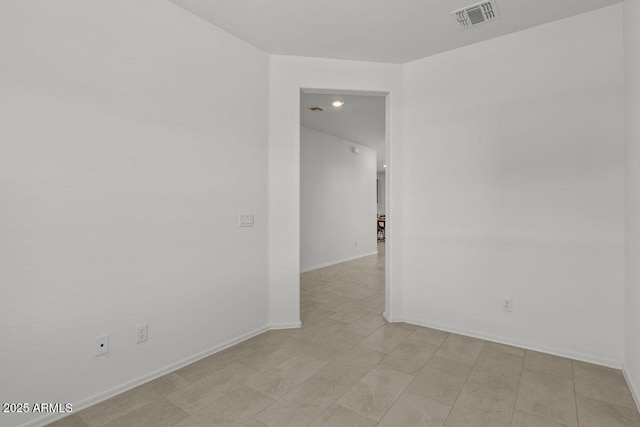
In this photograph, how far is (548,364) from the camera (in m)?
2.40

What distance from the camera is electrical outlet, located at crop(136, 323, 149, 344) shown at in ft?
6.95

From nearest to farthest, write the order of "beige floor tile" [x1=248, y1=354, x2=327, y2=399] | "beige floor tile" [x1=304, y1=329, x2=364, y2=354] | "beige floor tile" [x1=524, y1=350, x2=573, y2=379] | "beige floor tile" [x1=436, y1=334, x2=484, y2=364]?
"beige floor tile" [x1=248, y1=354, x2=327, y2=399] < "beige floor tile" [x1=524, y1=350, x2=573, y2=379] < "beige floor tile" [x1=436, y1=334, x2=484, y2=364] < "beige floor tile" [x1=304, y1=329, x2=364, y2=354]

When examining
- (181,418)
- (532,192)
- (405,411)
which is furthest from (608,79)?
(181,418)

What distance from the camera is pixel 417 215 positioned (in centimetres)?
323

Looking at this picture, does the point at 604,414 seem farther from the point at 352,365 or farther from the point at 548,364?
the point at 352,365

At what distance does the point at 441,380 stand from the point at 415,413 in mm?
460

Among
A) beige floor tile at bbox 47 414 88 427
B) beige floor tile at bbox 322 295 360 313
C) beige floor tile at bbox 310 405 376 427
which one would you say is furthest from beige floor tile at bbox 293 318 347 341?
beige floor tile at bbox 47 414 88 427

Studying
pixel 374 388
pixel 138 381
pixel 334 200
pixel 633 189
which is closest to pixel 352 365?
pixel 374 388

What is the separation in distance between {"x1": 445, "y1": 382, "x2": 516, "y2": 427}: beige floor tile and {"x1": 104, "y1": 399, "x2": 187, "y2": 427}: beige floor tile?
5.13ft

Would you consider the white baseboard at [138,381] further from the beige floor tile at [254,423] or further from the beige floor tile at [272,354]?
the beige floor tile at [254,423]

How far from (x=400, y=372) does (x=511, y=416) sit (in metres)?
0.71

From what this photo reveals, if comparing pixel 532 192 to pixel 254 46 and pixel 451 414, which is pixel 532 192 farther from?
pixel 254 46

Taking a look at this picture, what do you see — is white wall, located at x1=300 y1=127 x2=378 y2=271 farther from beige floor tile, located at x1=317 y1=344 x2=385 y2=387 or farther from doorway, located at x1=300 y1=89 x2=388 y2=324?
beige floor tile, located at x1=317 y1=344 x2=385 y2=387

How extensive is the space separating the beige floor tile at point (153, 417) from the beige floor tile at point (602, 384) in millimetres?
2564
